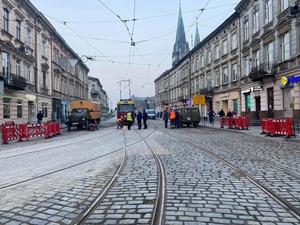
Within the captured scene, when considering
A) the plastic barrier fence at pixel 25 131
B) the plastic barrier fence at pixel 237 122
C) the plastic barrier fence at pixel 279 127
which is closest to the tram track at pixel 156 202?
the plastic barrier fence at pixel 279 127

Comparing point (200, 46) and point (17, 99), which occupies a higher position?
point (200, 46)

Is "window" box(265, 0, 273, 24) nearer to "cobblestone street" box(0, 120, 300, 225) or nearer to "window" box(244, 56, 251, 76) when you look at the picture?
"window" box(244, 56, 251, 76)

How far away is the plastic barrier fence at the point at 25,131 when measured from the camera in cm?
1483

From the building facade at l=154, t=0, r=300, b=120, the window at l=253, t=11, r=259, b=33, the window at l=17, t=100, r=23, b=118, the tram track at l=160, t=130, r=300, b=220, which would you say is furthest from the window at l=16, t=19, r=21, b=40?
the tram track at l=160, t=130, r=300, b=220

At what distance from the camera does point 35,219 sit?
11.5 feet

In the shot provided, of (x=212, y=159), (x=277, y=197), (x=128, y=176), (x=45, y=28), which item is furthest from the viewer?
(x=45, y=28)

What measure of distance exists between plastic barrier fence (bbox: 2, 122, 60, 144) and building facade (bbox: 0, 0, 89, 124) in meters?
2.44

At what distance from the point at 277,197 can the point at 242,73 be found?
25.7 m

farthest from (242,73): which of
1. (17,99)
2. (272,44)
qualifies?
(17,99)

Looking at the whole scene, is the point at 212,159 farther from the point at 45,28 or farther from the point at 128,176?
the point at 45,28

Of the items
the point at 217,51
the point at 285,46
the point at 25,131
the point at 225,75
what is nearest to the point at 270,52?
the point at 285,46

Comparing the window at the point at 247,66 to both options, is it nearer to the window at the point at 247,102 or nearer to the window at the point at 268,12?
the window at the point at 247,102

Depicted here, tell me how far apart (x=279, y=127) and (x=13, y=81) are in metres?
19.8

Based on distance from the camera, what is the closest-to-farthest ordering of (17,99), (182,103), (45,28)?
(17,99) → (45,28) → (182,103)
